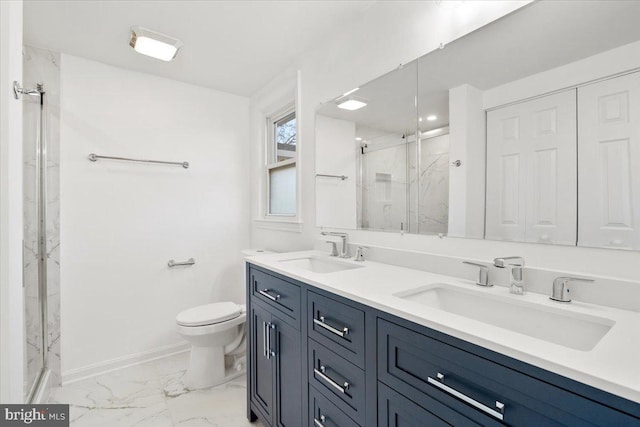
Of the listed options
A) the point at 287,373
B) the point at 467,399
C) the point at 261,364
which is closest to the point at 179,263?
Result: the point at 261,364

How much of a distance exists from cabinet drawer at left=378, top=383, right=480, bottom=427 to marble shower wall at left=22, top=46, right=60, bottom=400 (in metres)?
2.24

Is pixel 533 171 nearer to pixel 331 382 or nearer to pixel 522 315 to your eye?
pixel 522 315

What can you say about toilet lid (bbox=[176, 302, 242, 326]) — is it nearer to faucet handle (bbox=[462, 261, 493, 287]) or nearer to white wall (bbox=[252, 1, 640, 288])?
white wall (bbox=[252, 1, 640, 288])

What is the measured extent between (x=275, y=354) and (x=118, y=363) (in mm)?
1682

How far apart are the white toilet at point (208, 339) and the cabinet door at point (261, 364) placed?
48 cm

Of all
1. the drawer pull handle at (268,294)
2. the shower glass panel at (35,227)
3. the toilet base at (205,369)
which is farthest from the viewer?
the toilet base at (205,369)

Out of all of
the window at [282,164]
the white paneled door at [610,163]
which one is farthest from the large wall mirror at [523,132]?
the window at [282,164]

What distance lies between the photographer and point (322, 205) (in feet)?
6.72

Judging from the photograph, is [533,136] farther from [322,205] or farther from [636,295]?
[322,205]

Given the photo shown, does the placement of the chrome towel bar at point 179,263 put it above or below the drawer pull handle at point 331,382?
above

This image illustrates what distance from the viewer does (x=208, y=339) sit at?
6.69 feet

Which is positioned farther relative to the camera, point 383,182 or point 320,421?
point 383,182

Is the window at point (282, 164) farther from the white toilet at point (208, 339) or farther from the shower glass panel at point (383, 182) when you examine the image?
the white toilet at point (208, 339)

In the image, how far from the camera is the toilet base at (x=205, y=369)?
2049 mm
